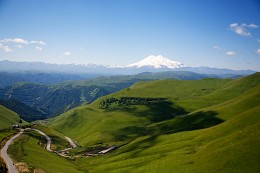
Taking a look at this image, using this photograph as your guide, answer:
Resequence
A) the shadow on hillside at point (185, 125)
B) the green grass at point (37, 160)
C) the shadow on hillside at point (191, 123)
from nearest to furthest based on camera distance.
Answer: the green grass at point (37, 160) < the shadow on hillside at point (185, 125) < the shadow on hillside at point (191, 123)

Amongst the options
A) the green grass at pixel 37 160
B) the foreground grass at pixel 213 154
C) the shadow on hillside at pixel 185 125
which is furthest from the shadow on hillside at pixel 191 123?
the green grass at pixel 37 160

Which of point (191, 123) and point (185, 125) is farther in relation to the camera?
point (185, 125)

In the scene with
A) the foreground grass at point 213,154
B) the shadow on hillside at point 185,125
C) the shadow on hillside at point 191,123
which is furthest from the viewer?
the shadow on hillside at point 191,123

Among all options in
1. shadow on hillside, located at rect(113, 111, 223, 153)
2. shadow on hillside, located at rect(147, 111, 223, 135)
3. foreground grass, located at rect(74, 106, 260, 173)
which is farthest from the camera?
shadow on hillside, located at rect(147, 111, 223, 135)

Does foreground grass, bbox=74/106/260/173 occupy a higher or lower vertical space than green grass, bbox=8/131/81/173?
higher

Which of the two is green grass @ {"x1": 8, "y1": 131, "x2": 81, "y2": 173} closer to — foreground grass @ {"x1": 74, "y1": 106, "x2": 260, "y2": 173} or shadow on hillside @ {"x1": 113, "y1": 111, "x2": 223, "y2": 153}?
foreground grass @ {"x1": 74, "y1": 106, "x2": 260, "y2": 173}

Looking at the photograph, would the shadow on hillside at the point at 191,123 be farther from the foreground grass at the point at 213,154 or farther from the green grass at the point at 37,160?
the green grass at the point at 37,160

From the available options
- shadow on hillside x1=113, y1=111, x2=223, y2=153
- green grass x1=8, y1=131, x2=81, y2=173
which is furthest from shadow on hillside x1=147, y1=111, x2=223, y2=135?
green grass x1=8, y1=131, x2=81, y2=173

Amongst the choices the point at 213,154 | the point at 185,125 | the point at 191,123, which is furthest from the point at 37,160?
the point at 191,123

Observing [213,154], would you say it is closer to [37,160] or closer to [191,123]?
[37,160]

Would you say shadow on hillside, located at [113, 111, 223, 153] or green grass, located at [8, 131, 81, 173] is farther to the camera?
shadow on hillside, located at [113, 111, 223, 153]

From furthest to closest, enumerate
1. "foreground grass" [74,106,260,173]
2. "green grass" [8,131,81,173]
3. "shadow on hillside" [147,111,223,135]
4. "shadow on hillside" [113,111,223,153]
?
"shadow on hillside" [147,111,223,135] → "shadow on hillside" [113,111,223,153] → "green grass" [8,131,81,173] → "foreground grass" [74,106,260,173]

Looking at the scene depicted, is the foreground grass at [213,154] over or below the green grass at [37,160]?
over

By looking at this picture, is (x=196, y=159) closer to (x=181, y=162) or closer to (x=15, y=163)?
(x=181, y=162)
